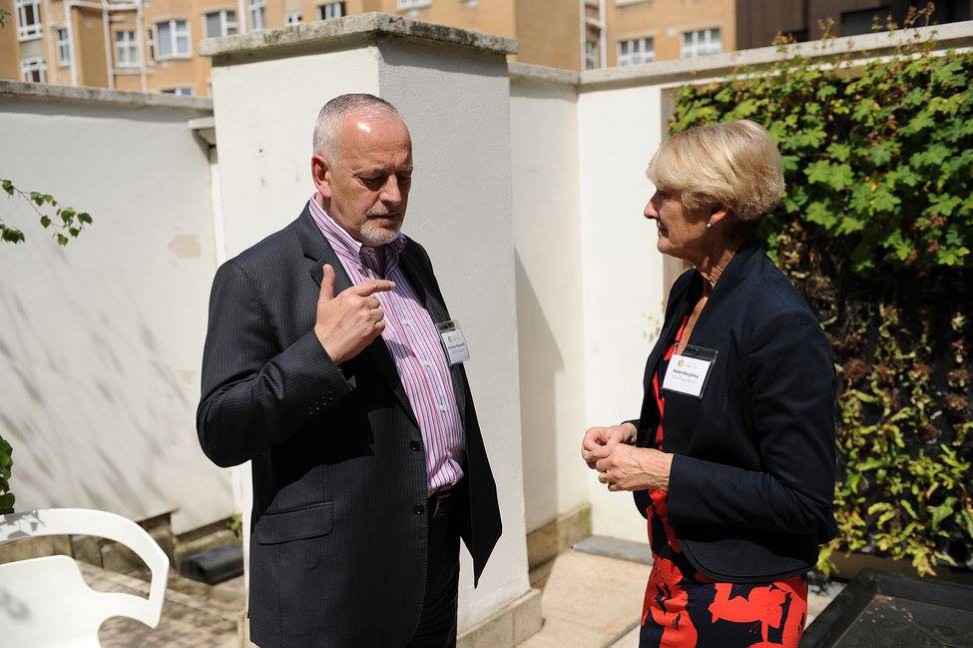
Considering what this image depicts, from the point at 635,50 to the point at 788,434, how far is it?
40810 millimetres

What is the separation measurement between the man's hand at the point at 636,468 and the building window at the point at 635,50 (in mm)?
40049

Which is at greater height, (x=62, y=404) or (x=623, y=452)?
(x=623, y=452)

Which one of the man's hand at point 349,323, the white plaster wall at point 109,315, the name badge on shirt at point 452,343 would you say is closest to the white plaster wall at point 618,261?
the white plaster wall at point 109,315

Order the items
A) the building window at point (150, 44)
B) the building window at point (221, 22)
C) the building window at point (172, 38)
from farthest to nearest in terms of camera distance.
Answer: the building window at point (172, 38) → the building window at point (150, 44) → the building window at point (221, 22)

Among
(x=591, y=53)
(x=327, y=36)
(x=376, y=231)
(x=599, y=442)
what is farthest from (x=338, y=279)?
(x=591, y=53)

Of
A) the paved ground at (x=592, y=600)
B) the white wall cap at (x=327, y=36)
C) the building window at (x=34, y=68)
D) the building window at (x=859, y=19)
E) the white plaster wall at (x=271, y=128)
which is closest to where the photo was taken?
the white wall cap at (x=327, y=36)

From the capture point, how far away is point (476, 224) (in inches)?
132

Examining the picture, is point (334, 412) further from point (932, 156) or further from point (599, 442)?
point (932, 156)

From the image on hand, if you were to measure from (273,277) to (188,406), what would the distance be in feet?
11.4

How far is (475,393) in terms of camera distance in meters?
3.36

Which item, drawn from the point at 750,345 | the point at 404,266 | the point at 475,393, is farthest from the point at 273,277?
the point at 475,393

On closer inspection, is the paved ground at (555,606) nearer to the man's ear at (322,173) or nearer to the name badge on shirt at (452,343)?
the name badge on shirt at (452,343)

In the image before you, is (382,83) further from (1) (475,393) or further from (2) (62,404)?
(2) (62,404)

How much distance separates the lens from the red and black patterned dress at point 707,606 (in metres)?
1.85
